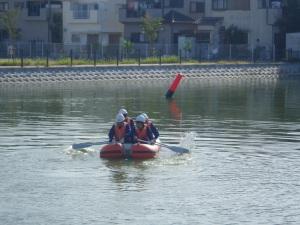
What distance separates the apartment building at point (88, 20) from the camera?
82188 mm

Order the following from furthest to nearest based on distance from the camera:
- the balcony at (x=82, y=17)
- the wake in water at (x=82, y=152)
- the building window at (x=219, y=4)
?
the balcony at (x=82, y=17)
the building window at (x=219, y=4)
the wake in water at (x=82, y=152)

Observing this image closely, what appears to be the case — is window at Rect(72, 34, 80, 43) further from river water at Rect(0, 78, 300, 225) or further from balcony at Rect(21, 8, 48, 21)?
river water at Rect(0, 78, 300, 225)

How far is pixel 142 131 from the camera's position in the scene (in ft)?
85.6

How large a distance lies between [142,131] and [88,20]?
5707 cm

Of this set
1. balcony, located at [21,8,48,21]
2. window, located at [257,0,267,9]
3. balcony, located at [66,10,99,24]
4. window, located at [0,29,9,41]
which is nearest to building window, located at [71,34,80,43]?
balcony, located at [66,10,99,24]

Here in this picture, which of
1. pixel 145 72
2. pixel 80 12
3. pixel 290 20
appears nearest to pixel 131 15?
pixel 80 12

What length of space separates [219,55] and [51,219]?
57228mm

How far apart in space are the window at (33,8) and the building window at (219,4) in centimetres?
1626

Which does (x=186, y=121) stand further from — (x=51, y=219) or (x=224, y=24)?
(x=224, y=24)

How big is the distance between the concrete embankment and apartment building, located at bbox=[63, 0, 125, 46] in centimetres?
1722

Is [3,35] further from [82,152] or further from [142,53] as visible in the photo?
[82,152]

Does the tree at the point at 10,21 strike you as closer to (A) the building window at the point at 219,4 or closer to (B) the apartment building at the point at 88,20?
(B) the apartment building at the point at 88,20

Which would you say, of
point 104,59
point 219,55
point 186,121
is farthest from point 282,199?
point 219,55

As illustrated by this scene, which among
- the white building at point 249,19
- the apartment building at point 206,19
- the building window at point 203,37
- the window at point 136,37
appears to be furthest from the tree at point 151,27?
the white building at point 249,19
